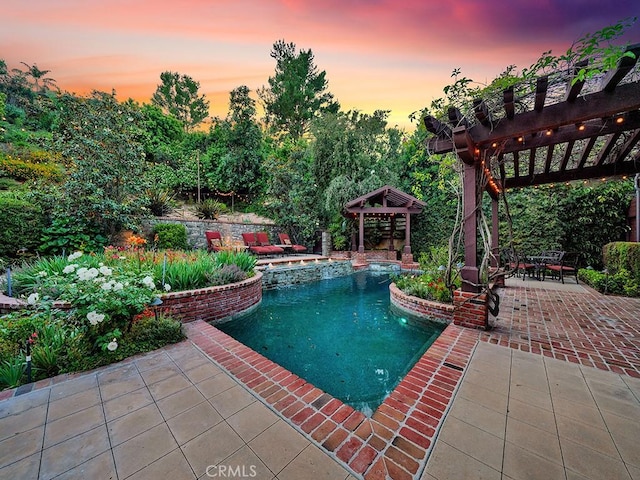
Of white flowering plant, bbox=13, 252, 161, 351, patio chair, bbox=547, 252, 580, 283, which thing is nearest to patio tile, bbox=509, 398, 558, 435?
white flowering plant, bbox=13, 252, 161, 351

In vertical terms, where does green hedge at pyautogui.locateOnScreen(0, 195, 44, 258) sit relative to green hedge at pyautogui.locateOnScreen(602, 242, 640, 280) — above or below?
above

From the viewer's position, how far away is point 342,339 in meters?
3.88

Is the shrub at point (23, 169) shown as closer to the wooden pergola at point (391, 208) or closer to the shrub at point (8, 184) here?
the shrub at point (8, 184)

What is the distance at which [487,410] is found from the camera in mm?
1848

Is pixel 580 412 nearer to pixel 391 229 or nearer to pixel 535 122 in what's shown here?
pixel 535 122

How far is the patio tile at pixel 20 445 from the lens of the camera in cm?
145

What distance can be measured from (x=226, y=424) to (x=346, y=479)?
0.88 m

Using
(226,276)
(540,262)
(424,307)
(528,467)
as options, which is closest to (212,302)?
(226,276)

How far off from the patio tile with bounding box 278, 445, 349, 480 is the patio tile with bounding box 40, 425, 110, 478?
1.14m

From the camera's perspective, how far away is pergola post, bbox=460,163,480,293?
11.6ft

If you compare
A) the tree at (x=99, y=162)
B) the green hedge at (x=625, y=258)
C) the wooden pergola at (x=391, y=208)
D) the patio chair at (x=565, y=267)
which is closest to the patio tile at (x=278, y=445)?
the green hedge at (x=625, y=258)

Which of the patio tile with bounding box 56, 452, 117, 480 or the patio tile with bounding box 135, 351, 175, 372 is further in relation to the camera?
the patio tile with bounding box 135, 351, 175, 372

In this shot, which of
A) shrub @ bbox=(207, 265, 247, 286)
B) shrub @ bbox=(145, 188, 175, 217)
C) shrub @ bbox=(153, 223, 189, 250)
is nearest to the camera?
shrub @ bbox=(207, 265, 247, 286)

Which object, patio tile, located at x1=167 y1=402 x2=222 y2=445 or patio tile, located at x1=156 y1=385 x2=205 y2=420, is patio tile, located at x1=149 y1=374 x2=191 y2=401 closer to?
patio tile, located at x1=156 y1=385 x2=205 y2=420
